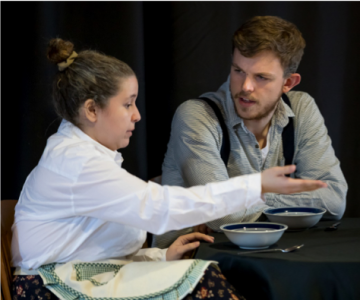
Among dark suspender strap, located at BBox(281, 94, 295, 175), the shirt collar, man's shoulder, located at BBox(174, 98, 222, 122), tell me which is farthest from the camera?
dark suspender strap, located at BBox(281, 94, 295, 175)

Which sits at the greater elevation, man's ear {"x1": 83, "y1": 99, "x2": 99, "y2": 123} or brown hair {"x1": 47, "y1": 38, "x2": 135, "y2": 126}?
brown hair {"x1": 47, "y1": 38, "x2": 135, "y2": 126}

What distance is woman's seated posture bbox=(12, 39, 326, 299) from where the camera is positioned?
3.97ft

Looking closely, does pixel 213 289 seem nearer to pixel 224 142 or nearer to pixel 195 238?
pixel 195 238

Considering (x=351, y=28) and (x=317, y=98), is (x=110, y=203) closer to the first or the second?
(x=317, y=98)

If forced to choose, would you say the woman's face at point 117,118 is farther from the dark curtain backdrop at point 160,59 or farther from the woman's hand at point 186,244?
the dark curtain backdrop at point 160,59

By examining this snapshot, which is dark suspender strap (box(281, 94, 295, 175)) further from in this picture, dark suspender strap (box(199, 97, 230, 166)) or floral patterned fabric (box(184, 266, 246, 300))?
floral patterned fabric (box(184, 266, 246, 300))

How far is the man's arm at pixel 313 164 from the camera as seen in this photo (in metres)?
1.81

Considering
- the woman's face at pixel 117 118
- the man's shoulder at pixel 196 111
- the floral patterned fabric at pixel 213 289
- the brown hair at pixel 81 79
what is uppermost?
the brown hair at pixel 81 79

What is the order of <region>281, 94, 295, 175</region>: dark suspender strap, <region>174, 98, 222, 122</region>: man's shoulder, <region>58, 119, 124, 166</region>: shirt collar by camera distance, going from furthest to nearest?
<region>281, 94, 295, 175</region>: dark suspender strap → <region>174, 98, 222, 122</region>: man's shoulder → <region>58, 119, 124, 166</region>: shirt collar

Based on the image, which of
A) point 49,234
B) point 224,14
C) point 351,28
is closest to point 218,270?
point 49,234

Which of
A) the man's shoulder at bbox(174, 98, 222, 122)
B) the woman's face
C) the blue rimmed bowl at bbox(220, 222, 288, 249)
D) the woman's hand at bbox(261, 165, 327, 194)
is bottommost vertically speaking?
the blue rimmed bowl at bbox(220, 222, 288, 249)

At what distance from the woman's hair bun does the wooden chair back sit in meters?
0.49

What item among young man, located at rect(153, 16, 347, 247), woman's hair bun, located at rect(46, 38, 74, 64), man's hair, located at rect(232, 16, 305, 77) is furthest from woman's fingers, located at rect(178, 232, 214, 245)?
man's hair, located at rect(232, 16, 305, 77)

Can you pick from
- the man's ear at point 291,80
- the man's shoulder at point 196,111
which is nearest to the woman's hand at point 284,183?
the man's shoulder at point 196,111
